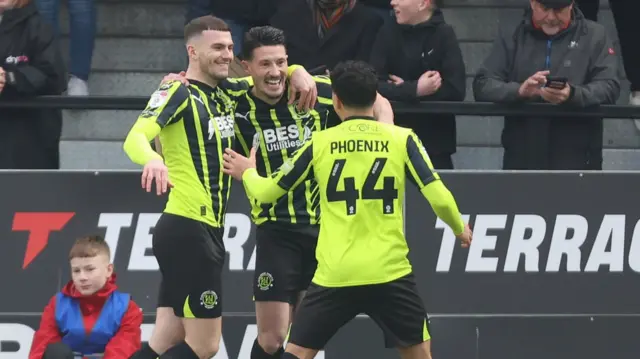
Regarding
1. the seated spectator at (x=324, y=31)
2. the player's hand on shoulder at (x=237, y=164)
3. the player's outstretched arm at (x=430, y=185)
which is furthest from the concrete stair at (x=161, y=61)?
the player's outstretched arm at (x=430, y=185)

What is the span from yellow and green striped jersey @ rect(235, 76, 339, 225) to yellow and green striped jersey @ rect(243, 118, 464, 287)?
3.26 feet

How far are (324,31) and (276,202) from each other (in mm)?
1454

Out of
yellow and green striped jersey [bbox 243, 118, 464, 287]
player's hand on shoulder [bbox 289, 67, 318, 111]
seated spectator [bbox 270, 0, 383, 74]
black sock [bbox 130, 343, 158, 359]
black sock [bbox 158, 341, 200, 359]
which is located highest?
seated spectator [bbox 270, 0, 383, 74]

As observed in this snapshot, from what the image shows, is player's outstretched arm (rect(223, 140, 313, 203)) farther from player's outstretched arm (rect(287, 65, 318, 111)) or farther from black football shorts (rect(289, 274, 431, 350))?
player's outstretched arm (rect(287, 65, 318, 111))

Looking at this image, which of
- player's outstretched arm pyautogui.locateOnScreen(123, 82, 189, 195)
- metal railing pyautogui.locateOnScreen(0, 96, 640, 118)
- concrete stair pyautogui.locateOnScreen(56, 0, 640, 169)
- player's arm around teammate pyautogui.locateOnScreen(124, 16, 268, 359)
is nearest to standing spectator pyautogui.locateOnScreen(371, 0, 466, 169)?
metal railing pyautogui.locateOnScreen(0, 96, 640, 118)

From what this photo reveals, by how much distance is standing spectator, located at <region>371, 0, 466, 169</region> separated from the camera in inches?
373

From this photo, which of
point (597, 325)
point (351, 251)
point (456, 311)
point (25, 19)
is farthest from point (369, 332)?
point (25, 19)

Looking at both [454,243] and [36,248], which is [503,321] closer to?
[454,243]

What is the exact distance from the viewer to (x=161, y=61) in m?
11.1

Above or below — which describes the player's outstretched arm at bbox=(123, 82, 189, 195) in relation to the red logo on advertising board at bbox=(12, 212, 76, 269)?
above

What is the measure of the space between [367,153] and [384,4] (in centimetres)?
278

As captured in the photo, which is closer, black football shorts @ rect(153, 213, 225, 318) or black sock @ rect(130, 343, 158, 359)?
black football shorts @ rect(153, 213, 225, 318)

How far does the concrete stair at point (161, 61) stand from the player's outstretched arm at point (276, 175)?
3.09m

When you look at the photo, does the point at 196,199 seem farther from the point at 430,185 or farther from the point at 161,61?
the point at 161,61
